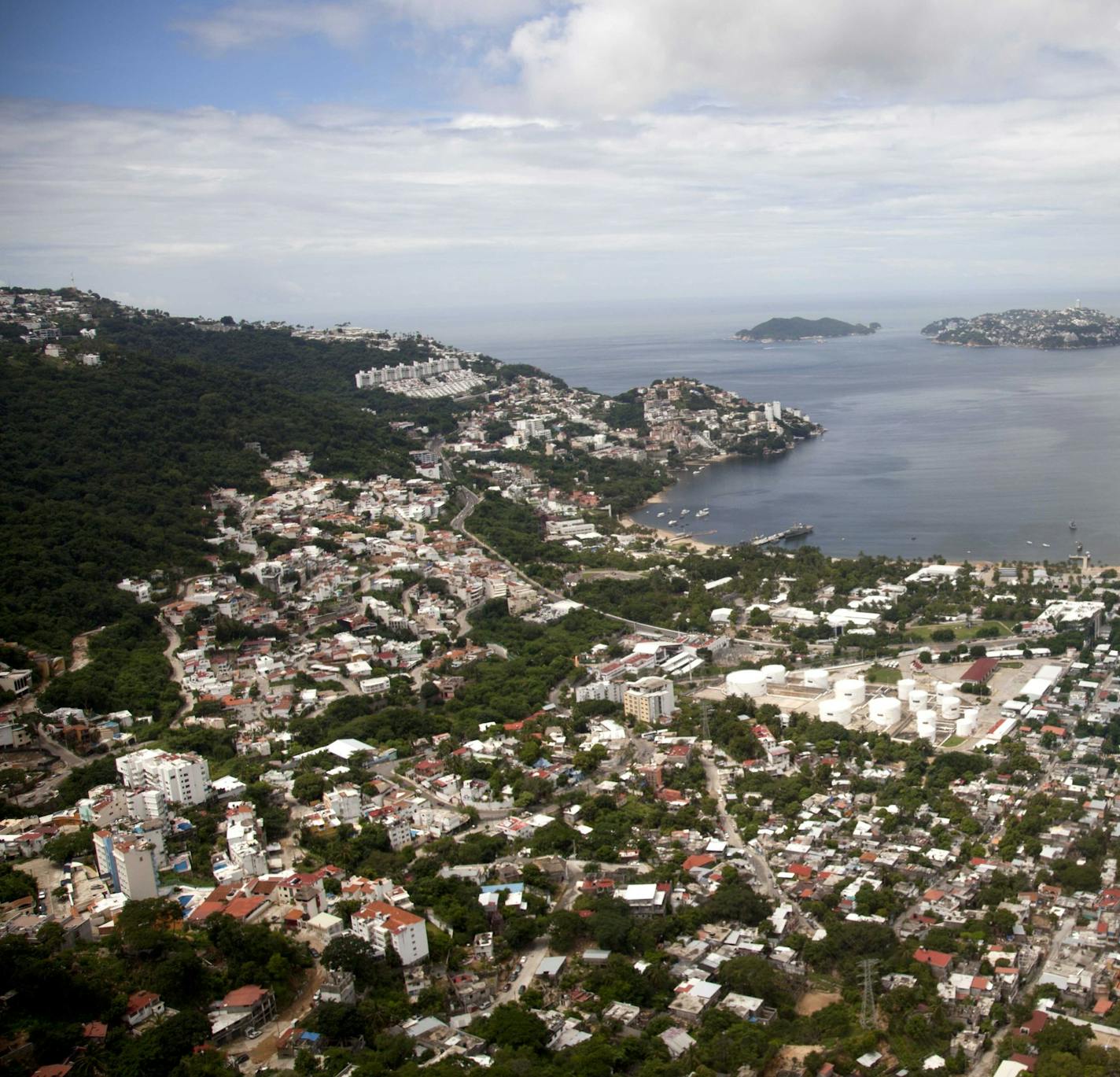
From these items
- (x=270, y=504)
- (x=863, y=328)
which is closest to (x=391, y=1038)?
(x=270, y=504)

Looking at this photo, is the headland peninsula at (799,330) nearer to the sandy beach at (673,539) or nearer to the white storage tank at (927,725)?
the sandy beach at (673,539)

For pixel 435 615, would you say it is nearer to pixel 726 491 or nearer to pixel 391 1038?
pixel 391 1038

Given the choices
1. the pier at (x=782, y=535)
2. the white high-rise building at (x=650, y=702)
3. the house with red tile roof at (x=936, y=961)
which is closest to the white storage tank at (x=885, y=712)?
the white high-rise building at (x=650, y=702)

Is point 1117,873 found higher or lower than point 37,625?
lower

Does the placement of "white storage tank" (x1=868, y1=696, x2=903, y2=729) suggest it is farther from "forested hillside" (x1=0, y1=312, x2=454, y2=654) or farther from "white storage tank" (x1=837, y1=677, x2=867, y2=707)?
"forested hillside" (x1=0, y1=312, x2=454, y2=654)

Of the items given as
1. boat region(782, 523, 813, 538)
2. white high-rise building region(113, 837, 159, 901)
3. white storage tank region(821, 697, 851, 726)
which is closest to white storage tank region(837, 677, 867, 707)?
white storage tank region(821, 697, 851, 726)

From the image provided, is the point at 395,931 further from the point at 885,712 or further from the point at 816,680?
the point at 816,680

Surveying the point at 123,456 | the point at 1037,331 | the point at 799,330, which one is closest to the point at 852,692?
the point at 123,456
